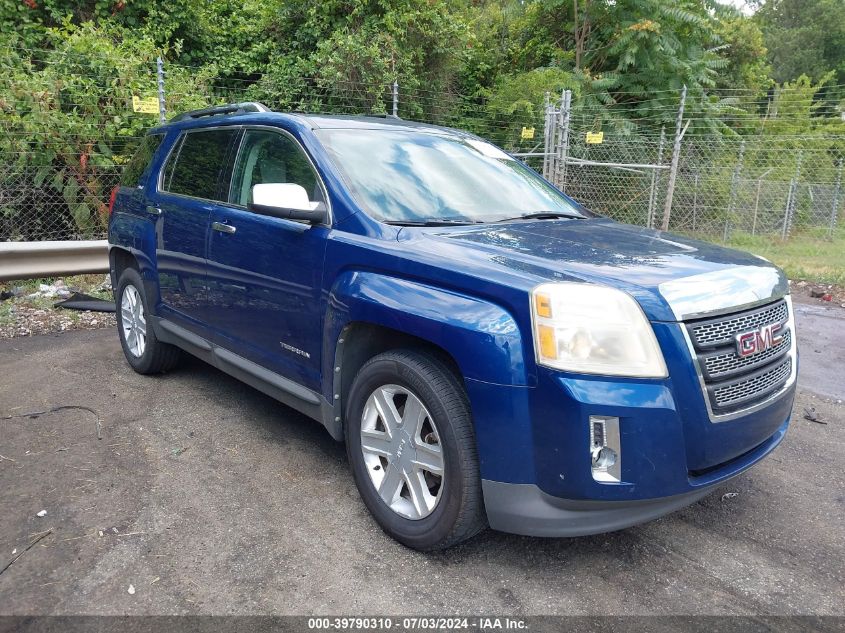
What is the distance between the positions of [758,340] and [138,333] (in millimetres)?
4285

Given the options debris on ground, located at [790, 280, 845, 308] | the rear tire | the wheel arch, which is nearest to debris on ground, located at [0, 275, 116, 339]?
the rear tire

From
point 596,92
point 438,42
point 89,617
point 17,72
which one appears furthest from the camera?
point 596,92

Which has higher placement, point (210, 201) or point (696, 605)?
point (210, 201)

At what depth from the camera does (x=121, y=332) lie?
17.4ft

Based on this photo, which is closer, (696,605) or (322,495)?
(696,605)

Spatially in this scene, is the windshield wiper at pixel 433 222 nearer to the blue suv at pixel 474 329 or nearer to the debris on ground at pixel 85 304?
the blue suv at pixel 474 329

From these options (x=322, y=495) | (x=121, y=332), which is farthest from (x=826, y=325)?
(x=121, y=332)

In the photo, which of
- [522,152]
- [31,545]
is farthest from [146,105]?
[522,152]

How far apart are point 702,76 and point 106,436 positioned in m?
14.9

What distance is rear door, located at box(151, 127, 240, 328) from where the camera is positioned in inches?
161

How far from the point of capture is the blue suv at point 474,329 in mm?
2352

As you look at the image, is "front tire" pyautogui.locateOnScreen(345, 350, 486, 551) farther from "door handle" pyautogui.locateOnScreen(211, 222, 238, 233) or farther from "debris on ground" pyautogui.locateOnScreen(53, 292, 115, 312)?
"debris on ground" pyautogui.locateOnScreen(53, 292, 115, 312)

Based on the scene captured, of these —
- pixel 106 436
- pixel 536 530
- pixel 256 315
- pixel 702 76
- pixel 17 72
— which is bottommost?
pixel 106 436

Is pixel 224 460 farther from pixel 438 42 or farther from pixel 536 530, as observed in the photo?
pixel 438 42
